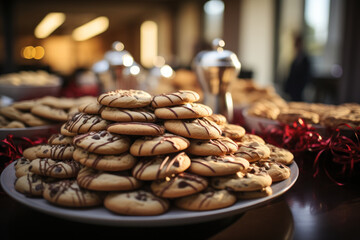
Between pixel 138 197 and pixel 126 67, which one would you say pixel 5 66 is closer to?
pixel 126 67

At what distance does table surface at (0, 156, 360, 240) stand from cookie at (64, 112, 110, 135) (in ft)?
0.56

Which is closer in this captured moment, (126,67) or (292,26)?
(126,67)

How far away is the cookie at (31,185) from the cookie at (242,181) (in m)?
0.30

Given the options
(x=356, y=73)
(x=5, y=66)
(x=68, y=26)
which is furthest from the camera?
(x=68, y=26)

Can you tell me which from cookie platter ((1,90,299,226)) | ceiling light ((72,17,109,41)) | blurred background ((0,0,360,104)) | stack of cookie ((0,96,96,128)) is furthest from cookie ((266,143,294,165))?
ceiling light ((72,17,109,41))

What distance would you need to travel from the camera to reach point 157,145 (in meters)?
0.56

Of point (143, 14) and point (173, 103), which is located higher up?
point (143, 14)

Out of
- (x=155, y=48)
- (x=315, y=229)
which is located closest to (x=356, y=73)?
(x=315, y=229)

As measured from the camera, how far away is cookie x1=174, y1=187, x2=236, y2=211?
518mm

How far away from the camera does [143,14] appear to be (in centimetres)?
1077

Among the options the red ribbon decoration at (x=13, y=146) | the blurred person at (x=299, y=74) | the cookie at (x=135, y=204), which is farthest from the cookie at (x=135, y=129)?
the blurred person at (x=299, y=74)

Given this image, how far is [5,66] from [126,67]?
3946mm

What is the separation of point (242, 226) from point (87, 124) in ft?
1.14

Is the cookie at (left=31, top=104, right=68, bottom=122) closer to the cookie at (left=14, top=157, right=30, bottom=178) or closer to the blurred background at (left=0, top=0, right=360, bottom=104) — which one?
the cookie at (left=14, top=157, right=30, bottom=178)
